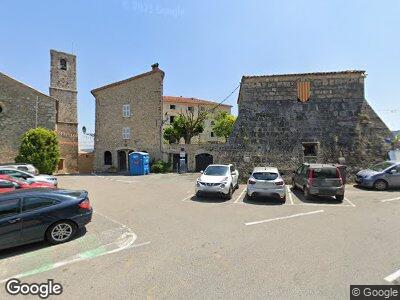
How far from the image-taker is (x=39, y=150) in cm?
2109

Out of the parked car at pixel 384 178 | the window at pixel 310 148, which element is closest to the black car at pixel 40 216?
the parked car at pixel 384 178

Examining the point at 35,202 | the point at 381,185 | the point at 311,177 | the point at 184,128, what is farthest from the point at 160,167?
the point at 35,202

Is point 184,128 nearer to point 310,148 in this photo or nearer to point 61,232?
point 310,148

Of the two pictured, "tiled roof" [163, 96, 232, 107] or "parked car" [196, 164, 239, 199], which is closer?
"parked car" [196, 164, 239, 199]

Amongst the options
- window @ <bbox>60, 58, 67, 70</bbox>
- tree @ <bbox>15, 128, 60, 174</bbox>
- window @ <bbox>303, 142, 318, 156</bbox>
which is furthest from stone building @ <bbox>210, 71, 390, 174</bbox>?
window @ <bbox>60, 58, 67, 70</bbox>

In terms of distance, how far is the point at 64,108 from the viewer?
32000 millimetres

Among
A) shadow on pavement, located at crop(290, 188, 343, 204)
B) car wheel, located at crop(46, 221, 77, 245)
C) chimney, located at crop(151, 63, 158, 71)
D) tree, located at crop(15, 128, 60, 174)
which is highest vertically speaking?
chimney, located at crop(151, 63, 158, 71)

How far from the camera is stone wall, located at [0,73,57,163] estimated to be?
2325 cm

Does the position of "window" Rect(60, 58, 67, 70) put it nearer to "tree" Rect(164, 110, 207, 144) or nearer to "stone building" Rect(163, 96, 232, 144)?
"tree" Rect(164, 110, 207, 144)

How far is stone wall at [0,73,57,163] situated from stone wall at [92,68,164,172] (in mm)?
4694

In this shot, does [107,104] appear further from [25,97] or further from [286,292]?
[286,292]

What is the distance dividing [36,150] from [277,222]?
20.3 metres

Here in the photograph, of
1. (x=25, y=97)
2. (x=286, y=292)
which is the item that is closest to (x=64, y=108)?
(x=25, y=97)

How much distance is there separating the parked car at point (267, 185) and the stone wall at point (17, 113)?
21.3 meters
